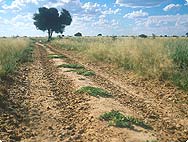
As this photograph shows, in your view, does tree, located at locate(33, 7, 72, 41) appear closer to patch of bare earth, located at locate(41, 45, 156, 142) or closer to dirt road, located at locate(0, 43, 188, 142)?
dirt road, located at locate(0, 43, 188, 142)

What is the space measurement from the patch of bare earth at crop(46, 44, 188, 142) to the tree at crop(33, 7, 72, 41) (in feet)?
201

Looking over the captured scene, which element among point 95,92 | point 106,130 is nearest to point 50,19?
Result: point 95,92

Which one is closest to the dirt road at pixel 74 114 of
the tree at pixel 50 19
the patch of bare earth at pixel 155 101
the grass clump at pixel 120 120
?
the patch of bare earth at pixel 155 101

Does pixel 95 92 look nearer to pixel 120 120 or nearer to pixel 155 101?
pixel 155 101

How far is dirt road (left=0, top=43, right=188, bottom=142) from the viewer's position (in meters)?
6.46

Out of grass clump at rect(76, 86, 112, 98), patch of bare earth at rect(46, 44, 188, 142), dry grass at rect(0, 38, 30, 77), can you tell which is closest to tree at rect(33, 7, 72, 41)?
dry grass at rect(0, 38, 30, 77)

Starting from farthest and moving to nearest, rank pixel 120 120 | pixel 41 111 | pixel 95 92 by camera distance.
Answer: pixel 95 92, pixel 41 111, pixel 120 120

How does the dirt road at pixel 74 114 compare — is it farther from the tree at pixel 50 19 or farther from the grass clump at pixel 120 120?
the tree at pixel 50 19

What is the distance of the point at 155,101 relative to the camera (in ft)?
31.5

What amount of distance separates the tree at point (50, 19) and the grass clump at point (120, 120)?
2665 inches

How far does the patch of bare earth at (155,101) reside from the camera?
7.12 m

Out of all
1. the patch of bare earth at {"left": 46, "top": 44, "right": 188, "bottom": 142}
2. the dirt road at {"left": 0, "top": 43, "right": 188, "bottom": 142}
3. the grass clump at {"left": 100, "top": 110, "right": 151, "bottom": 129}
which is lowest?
the patch of bare earth at {"left": 46, "top": 44, "right": 188, "bottom": 142}

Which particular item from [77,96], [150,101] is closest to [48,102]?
[77,96]

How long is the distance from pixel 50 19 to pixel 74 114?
221ft
